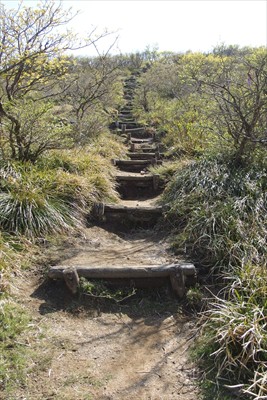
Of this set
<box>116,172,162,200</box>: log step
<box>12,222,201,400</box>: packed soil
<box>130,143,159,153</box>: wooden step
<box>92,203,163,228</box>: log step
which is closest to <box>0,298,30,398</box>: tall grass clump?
<box>12,222,201,400</box>: packed soil

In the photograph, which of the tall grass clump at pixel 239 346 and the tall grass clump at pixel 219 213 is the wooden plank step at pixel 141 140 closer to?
the tall grass clump at pixel 219 213

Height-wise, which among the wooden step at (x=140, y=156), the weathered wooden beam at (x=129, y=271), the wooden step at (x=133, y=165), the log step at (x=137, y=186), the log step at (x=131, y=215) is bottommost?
the weathered wooden beam at (x=129, y=271)

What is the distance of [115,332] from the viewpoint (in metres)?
3.06

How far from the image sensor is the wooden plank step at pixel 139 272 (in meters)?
3.53

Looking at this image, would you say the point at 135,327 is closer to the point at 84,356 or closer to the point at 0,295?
the point at 84,356

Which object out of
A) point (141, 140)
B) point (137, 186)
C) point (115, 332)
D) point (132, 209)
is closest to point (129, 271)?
point (115, 332)

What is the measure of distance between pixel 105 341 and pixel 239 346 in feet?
3.53

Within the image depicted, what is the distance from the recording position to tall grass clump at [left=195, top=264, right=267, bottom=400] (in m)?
2.34

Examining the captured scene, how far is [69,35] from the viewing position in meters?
5.45

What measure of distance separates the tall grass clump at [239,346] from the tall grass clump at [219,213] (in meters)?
0.70

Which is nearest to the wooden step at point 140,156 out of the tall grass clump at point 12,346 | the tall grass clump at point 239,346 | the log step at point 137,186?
the log step at point 137,186

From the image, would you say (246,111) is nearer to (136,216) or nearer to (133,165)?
(136,216)

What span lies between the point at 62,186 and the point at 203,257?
2.17m

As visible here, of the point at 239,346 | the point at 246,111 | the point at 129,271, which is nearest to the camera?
the point at 239,346
